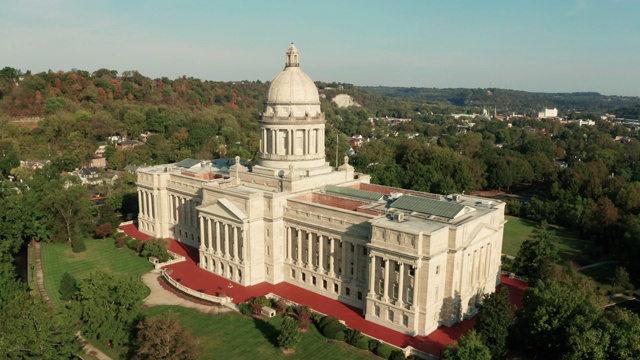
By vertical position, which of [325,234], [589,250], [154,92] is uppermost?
[154,92]

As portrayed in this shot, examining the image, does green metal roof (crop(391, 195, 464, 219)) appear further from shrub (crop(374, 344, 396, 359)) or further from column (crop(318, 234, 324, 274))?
shrub (crop(374, 344, 396, 359))

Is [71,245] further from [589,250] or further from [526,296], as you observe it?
[589,250]

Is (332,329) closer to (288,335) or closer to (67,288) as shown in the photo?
(288,335)

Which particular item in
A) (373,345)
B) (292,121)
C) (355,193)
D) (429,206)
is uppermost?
(292,121)

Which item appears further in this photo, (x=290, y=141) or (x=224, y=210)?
(x=290, y=141)

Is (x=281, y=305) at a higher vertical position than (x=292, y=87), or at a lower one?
lower

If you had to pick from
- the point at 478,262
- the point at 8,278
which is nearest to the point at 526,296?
the point at 478,262

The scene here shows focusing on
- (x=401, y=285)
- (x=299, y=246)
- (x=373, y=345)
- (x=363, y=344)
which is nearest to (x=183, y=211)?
(x=299, y=246)
